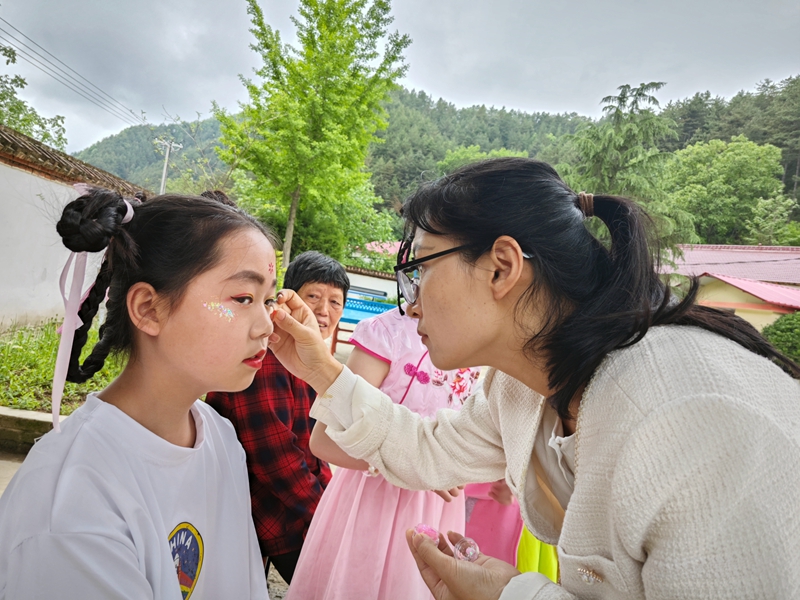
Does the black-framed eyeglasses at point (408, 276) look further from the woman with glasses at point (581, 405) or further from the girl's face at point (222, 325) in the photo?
the girl's face at point (222, 325)

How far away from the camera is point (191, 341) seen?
1.35m

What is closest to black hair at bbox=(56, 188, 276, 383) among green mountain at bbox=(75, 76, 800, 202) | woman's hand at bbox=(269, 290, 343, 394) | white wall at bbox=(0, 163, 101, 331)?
woman's hand at bbox=(269, 290, 343, 394)

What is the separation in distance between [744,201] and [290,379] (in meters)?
28.6

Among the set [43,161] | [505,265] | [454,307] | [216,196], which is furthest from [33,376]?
[505,265]

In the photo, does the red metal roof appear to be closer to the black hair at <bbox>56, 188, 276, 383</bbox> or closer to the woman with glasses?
the woman with glasses

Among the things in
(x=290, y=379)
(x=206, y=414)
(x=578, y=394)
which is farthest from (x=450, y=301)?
(x=290, y=379)

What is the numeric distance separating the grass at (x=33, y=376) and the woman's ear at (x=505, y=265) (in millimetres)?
3781

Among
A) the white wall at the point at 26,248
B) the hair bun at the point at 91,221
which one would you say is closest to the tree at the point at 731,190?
the white wall at the point at 26,248

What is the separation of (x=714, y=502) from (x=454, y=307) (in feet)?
2.22

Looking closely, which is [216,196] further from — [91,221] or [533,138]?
[533,138]

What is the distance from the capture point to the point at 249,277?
1444 mm

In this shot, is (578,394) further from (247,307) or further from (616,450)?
(247,307)

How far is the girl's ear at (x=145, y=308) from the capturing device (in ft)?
4.45

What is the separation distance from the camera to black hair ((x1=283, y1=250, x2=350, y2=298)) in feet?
8.87
